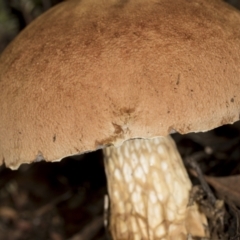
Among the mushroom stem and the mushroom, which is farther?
the mushroom stem

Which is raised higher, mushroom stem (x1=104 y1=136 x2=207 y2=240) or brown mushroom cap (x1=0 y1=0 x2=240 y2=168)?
brown mushroom cap (x1=0 y1=0 x2=240 y2=168)

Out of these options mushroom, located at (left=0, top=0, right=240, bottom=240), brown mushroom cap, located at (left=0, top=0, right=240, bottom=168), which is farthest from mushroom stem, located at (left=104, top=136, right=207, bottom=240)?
brown mushroom cap, located at (left=0, top=0, right=240, bottom=168)

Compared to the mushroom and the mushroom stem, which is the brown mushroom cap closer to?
the mushroom

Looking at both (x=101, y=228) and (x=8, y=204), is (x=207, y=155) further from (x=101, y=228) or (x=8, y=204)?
(x=8, y=204)

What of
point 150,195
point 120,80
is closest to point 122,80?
point 120,80

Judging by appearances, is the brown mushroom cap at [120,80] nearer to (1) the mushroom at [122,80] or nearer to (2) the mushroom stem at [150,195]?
(1) the mushroom at [122,80]

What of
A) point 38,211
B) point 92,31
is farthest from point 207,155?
point 92,31

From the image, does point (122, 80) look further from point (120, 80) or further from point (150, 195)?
point (150, 195)
